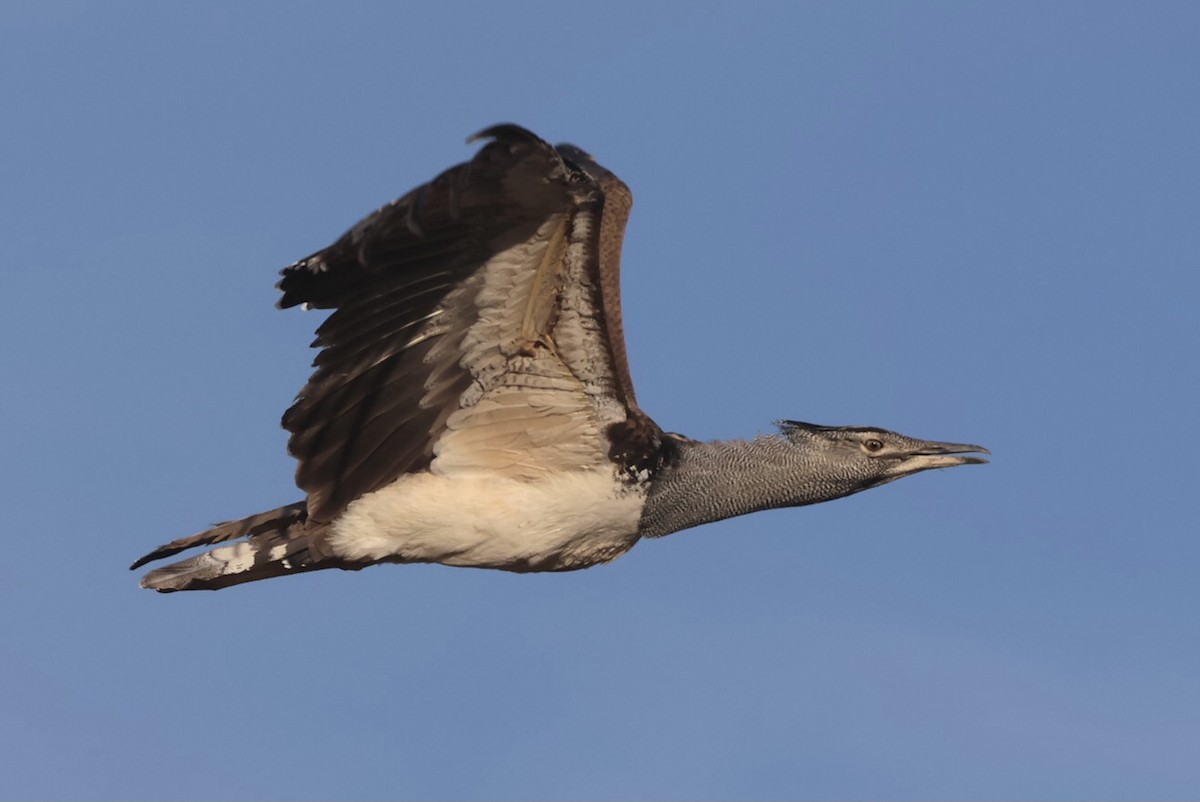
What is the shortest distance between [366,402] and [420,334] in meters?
0.55

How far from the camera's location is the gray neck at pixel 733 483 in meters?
11.5

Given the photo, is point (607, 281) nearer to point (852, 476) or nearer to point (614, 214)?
point (614, 214)

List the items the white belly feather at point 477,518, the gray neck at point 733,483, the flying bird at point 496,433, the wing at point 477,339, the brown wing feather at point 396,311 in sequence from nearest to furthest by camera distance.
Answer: the brown wing feather at point 396,311, the wing at point 477,339, the flying bird at point 496,433, the white belly feather at point 477,518, the gray neck at point 733,483

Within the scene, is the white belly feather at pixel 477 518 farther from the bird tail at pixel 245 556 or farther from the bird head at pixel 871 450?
the bird head at pixel 871 450

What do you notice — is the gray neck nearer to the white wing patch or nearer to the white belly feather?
the white belly feather

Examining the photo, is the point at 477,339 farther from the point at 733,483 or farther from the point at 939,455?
the point at 939,455

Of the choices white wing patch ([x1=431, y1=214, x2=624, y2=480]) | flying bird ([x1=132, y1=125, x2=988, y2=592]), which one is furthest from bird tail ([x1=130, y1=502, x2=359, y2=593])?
white wing patch ([x1=431, y1=214, x2=624, y2=480])

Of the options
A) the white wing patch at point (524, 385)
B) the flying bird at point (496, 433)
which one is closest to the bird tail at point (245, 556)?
the flying bird at point (496, 433)

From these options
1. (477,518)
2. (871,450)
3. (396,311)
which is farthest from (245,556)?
(871,450)

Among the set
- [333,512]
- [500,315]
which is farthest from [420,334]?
[333,512]

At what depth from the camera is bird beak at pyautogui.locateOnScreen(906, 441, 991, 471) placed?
11781 millimetres

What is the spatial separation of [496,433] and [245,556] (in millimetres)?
1674

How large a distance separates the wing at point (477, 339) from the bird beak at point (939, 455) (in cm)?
168

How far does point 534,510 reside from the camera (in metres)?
11.2
